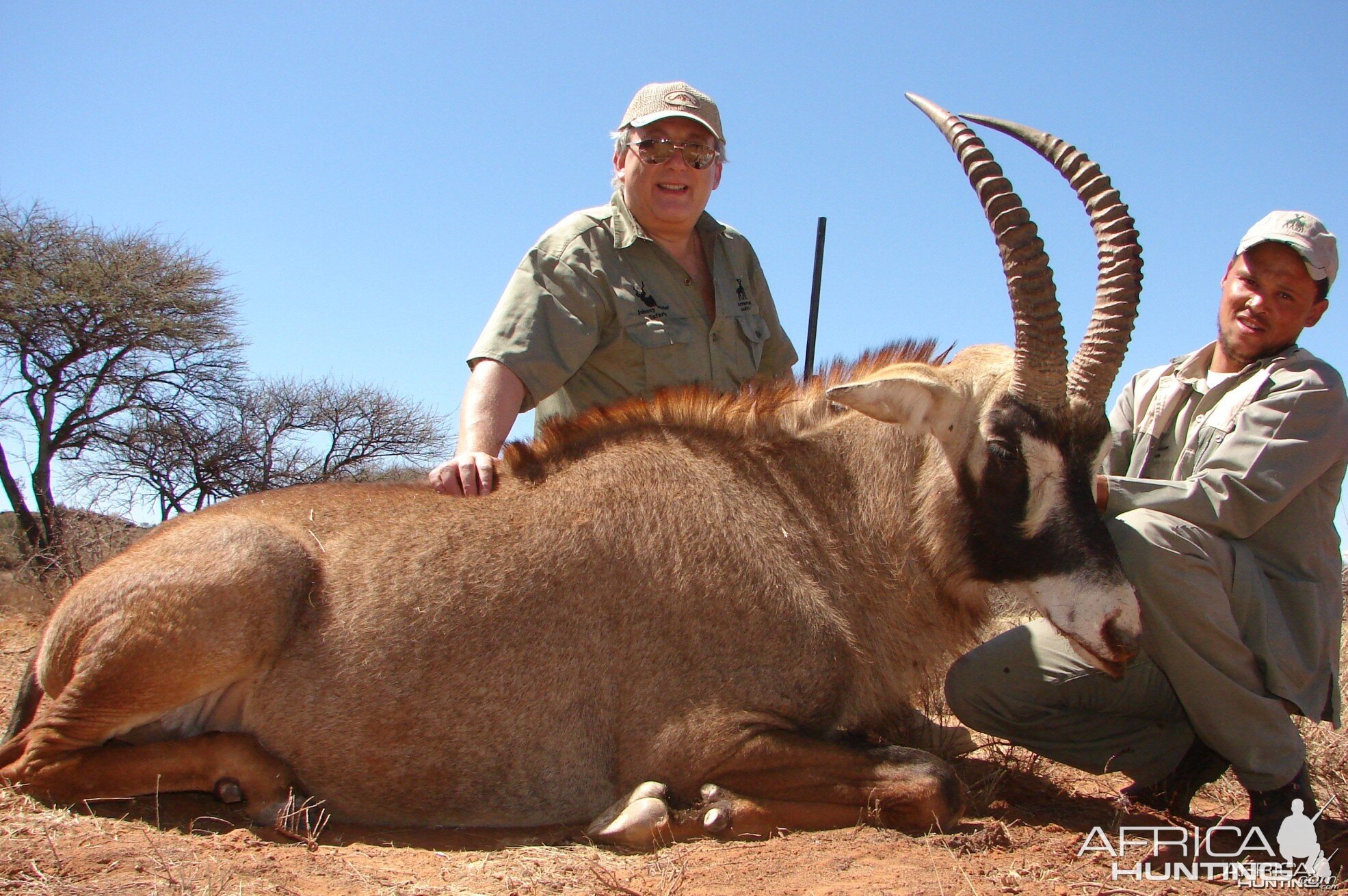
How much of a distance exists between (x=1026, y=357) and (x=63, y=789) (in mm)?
4896

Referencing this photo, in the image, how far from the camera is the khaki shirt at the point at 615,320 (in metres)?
6.53

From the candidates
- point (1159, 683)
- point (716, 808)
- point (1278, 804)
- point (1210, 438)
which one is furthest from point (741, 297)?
point (1278, 804)

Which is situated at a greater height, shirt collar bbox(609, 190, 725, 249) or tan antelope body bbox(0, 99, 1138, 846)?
shirt collar bbox(609, 190, 725, 249)

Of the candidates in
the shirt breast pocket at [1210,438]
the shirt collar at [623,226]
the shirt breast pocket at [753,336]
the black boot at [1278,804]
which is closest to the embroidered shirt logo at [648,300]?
the shirt collar at [623,226]

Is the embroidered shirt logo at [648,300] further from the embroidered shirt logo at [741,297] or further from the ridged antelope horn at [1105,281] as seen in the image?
the ridged antelope horn at [1105,281]

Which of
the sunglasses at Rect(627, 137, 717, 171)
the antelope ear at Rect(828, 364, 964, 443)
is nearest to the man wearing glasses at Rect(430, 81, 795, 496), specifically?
the sunglasses at Rect(627, 137, 717, 171)

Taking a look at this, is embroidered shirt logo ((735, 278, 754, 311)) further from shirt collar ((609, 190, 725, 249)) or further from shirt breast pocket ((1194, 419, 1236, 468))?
shirt breast pocket ((1194, 419, 1236, 468))

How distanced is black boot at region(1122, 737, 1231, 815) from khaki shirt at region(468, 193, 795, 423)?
313 cm

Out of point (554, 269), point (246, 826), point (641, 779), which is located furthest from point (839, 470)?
point (246, 826)

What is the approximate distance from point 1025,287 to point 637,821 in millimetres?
3032

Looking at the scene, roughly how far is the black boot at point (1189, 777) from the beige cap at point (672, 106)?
4.65 m

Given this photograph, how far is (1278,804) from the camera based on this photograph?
490cm

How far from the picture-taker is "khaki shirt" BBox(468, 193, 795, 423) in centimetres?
653

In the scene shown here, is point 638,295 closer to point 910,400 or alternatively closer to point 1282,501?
point 910,400
